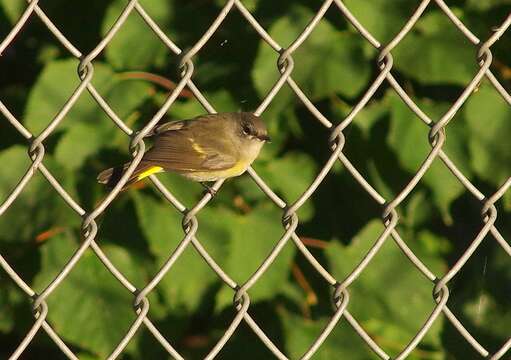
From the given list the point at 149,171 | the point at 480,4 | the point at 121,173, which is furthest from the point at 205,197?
the point at 480,4

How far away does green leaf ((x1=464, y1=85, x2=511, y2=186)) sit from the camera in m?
2.91

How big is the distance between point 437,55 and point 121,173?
42.5 inches

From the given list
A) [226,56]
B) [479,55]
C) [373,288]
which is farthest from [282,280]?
[479,55]

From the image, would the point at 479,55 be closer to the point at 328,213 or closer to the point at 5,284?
the point at 328,213

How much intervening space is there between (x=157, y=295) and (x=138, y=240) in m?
0.24

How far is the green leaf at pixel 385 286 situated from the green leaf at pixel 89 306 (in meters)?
0.62

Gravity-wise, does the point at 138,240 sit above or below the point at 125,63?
below

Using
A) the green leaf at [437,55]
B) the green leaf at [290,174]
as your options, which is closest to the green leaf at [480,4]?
the green leaf at [437,55]

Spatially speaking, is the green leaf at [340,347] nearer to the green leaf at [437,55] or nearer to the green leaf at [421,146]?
the green leaf at [421,146]

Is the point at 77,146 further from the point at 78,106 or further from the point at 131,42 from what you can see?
the point at 131,42

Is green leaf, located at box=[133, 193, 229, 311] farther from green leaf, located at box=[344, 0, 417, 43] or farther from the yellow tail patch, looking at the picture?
green leaf, located at box=[344, 0, 417, 43]

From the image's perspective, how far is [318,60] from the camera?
2994 millimetres

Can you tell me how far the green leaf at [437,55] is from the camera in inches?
118

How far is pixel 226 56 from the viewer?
3.29m
